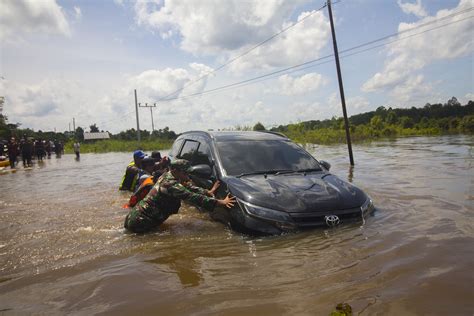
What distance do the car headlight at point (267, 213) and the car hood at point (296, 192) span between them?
0.05 meters

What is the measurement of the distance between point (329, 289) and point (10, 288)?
2.85 meters

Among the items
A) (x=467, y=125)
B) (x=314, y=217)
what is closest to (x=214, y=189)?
(x=314, y=217)

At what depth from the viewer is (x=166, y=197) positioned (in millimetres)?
4957

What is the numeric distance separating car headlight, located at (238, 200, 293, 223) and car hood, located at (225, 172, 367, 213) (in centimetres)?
5

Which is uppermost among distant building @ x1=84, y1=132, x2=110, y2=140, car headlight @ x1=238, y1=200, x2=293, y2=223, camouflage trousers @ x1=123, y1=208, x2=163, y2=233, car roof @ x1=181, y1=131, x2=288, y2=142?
distant building @ x1=84, y1=132, x2=110, y2=140

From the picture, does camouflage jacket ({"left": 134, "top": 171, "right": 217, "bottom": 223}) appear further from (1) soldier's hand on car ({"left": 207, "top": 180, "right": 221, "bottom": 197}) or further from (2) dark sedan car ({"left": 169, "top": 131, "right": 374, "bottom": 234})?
(2) dark sedan car ({"left": 169, "top": 131, "right": 374, "bottom": 234})

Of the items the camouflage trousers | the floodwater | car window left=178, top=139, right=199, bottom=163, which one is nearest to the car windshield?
car window left=178, top=139, right=199, bottom=163

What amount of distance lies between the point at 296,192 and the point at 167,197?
1.80 m

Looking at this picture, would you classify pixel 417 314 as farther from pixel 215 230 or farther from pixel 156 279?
pixel 215 230

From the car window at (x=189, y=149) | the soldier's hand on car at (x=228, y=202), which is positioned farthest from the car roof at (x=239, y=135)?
the soldier's hand on car at (x=228, y=202)

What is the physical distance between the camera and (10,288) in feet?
10.9

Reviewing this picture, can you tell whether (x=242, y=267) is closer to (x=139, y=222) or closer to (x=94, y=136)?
(x=139, y=222)

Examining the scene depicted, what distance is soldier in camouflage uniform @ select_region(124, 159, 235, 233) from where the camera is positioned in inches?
185

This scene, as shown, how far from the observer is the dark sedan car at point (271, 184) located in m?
4.14
